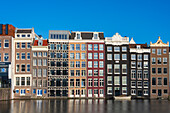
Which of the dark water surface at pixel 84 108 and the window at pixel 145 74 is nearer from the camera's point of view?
the dark water surface at pixel 84 108

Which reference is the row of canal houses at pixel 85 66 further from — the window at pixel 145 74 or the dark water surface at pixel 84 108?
the dark water surface at pixel 84 108

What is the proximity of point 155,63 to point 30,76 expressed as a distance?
1720 inches

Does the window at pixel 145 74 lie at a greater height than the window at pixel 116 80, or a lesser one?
greater

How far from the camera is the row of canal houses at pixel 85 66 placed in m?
107

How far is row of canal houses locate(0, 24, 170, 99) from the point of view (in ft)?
350

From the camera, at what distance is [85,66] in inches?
4277

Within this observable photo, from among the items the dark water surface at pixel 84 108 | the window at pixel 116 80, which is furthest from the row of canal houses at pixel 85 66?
the dark water surface at pixel 84 108

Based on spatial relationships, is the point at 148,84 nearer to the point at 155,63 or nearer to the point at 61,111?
the point at 155,63

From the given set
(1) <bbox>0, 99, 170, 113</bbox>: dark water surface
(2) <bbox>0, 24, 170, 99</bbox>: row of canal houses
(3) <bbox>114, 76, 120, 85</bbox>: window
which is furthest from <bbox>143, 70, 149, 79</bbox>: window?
(1) <bbox>0, 99, 170, 113</bbox>: dark water surface

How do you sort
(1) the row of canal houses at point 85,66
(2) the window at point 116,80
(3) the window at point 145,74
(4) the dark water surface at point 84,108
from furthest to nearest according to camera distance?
1. (3) the window at point 145,74
2. (2) the window at point 116,80
3. (1) the row of canal houses at point 85,66
4. (4) the dark water surface at point 84,108

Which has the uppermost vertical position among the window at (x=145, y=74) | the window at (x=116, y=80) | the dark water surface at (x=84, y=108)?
the window at (x=145, y=74)

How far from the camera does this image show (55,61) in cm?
10806

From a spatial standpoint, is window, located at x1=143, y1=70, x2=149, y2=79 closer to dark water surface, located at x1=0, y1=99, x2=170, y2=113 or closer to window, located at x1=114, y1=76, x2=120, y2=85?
window, located at x1=114, y1=76, x2=120, y2=85

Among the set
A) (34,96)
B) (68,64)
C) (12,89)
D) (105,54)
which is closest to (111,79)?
(105,54)
